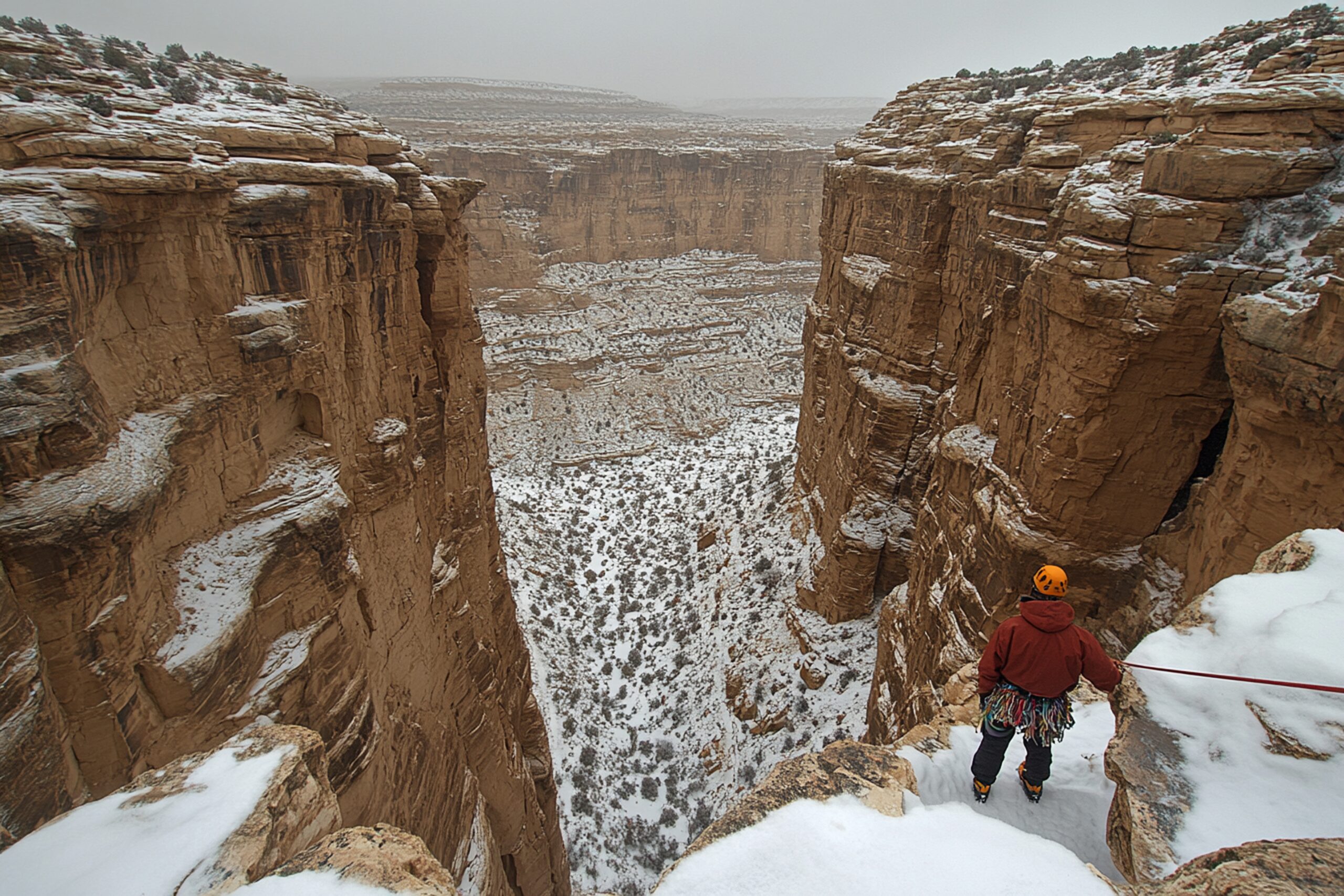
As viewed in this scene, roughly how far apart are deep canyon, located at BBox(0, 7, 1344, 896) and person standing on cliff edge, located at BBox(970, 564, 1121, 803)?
0.39 m

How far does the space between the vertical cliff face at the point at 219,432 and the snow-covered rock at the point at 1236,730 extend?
7.33 m

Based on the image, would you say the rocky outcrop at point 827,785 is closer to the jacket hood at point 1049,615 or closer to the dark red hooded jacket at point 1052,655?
the dark red hooded jacket at point 1052,655

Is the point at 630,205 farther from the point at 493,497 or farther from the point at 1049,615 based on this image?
the point at 1049,615

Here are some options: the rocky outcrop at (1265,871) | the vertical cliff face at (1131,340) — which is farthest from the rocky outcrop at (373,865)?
the vertical cliff face at (1131,340)

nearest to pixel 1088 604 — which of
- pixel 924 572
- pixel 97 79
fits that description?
pixel 924 572

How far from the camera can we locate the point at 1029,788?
487 cm

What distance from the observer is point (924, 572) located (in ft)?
43.7

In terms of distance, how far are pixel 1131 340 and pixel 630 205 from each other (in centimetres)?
4584

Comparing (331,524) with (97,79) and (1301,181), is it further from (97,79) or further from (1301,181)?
(1301,181)

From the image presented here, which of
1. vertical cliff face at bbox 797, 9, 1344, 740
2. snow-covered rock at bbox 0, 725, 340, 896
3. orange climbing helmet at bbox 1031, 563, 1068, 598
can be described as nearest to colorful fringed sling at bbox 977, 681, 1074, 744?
orange climbing helmet at bbox 1031, 563, 1068, 598

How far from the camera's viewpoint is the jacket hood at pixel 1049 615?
4719mm

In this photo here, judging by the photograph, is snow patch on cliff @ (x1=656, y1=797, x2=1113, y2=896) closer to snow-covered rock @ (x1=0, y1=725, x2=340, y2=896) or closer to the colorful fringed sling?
the colorful fringed sling

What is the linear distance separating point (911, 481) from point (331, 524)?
14592mm

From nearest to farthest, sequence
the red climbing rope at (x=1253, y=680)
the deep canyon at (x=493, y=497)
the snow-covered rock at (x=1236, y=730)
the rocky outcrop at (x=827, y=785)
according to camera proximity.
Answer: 1. the snow-covered rock at (x=1236, y=730)
2. the red climbing rope at (x=1253, y=680)
3. the rocky outcrop at (x=827, y=785)
4. the deep canyon at (x=493, y=497)
